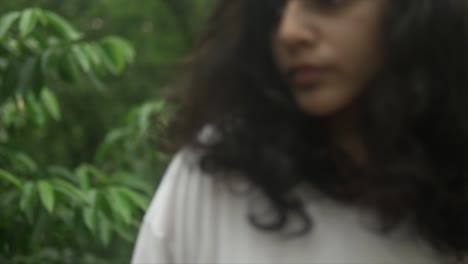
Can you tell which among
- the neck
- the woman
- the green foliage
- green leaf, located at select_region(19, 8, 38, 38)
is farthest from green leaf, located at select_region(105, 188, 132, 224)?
the neck

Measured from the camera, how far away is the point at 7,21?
2799mm

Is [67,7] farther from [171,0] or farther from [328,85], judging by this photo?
[328,85]

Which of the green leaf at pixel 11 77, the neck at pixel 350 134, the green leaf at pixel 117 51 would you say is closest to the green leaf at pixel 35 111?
the green leaf at pixel 11 77

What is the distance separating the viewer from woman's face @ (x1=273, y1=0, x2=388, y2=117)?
6.42ft

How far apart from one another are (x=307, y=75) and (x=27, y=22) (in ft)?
3.33

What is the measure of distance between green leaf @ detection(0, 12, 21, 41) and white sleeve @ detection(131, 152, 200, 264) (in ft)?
3.00

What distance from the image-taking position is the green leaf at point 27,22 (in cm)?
275

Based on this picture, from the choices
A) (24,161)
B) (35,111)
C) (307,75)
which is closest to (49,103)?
(35,111)

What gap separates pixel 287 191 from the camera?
201cm

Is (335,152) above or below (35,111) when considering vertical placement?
below

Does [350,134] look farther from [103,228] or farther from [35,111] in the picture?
[35,111]

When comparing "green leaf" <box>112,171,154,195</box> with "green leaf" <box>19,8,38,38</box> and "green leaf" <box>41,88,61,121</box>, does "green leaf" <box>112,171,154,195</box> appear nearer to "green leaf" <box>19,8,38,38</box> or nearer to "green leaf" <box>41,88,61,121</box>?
"green leaf" <box>41,88,61,121</box>

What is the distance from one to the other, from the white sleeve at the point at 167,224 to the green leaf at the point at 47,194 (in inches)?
29.7

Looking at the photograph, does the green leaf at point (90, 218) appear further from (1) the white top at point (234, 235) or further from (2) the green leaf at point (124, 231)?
(1) the white top at point (234, 235)
